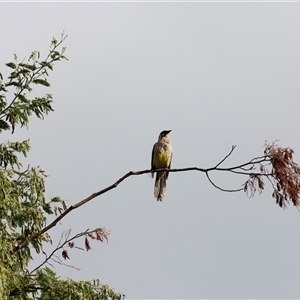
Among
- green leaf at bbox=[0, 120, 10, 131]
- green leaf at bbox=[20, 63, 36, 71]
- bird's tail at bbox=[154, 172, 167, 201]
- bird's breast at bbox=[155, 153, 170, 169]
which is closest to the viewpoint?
green leaf at bbox=[20, 63, 36, 71]

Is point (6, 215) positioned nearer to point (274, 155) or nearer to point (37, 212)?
point (37, 212)

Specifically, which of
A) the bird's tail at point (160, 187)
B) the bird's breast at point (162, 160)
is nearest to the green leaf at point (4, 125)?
the bird's tail at point (160, 187)

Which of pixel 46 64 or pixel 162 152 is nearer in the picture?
pixel 46 64

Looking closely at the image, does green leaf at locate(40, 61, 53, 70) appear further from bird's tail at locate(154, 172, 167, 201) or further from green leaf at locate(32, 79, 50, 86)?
bird's tail at locate(154, 172, 167, 201)

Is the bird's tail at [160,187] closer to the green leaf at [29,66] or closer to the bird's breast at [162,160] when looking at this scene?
the bird's breast at [162,160]

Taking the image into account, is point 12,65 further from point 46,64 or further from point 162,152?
point 162,152

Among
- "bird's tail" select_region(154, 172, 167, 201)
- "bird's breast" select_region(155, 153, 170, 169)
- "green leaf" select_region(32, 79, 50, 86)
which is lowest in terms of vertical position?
"green leaf" select_region(32, 79, 50, 86)

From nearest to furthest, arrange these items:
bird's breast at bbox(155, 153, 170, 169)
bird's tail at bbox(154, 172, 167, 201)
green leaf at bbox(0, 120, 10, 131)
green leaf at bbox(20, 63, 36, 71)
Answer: green leaf at bbox(20, 63, 36, 71), green leaf at bbox(0, 120, 10, 131), bird's tail at bbox(154, 172, 167, 201), bird's breast at bbox(155, 153, 170, 169)

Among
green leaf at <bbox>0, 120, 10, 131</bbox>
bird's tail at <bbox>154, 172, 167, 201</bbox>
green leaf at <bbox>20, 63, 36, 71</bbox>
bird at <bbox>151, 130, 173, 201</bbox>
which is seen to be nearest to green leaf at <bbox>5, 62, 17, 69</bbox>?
green leaf at <bbox>20, 63, 36, 71</bbox>

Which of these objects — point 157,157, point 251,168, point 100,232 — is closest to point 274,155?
point 251,168

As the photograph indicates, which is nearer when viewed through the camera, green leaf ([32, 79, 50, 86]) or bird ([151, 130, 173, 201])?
green leaf ([32, 79, 50, 86])

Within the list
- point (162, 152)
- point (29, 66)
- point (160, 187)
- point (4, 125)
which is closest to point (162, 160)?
point (162, 152)

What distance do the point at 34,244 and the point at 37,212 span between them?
1.24 ft

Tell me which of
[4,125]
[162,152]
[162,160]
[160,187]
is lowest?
[4,125]
